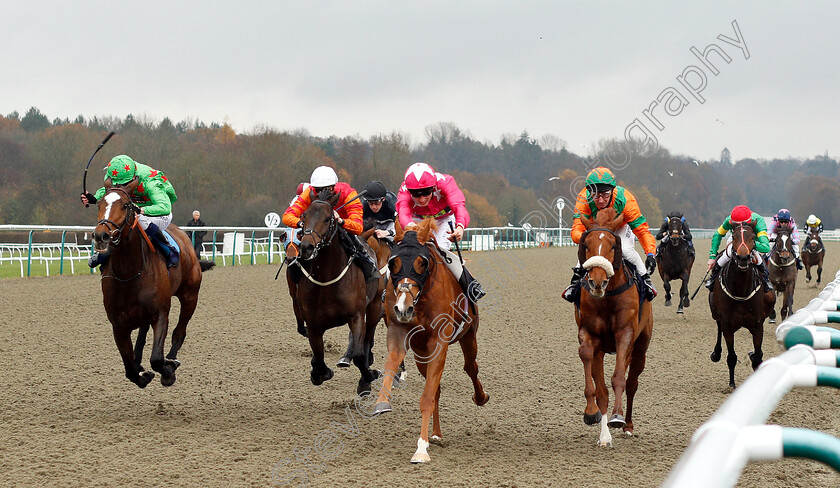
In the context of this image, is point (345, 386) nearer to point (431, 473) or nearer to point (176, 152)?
point (431, 473)

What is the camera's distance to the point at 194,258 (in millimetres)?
7875

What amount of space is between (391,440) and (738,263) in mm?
4292

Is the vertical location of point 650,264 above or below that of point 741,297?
above

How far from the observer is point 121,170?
6.68 metres

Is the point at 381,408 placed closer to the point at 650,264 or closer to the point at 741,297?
the point at 650,264

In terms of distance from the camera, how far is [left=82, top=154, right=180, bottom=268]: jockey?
→ 6.70 m

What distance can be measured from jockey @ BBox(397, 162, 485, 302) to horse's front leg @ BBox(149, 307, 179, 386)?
2078 mm

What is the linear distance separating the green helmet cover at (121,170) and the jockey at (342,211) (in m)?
1.25

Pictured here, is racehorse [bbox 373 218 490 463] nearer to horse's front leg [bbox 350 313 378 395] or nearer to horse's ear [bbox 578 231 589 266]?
horse's ear [bbox 578 231 589 266]

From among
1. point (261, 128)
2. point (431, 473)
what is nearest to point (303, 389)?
point (431, 473)

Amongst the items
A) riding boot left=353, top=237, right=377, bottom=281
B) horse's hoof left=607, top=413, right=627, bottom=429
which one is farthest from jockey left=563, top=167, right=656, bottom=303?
riding boot left=353, top=237, right=377, bottom=281

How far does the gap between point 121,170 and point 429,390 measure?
3.13 meters

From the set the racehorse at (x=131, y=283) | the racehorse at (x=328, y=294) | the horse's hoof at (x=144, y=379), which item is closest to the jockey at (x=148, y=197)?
the racehorse at (x=131, y=283)

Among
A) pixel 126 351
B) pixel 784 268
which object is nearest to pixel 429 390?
pixel 126 351
